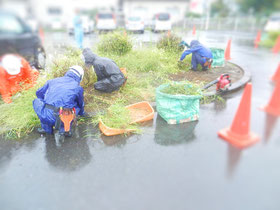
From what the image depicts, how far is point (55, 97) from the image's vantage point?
9.37 ft

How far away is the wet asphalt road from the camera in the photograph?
75.8 inches

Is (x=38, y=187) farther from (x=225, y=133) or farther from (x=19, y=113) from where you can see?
(x=225, y=133)

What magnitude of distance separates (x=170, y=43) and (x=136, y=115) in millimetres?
3903

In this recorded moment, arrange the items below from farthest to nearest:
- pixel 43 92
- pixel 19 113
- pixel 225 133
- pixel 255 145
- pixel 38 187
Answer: pixel 19 113 → pixel 43 92 → pixel 225 133 → pixel 38 187 → pixel 255 145

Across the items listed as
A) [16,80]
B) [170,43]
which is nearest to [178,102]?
[16,80]

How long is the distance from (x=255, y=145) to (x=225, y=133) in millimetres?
892

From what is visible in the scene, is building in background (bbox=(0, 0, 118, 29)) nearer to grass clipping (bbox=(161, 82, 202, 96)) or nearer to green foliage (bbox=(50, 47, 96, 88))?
grass clipping (bbox=(161, 82, 202, 96))

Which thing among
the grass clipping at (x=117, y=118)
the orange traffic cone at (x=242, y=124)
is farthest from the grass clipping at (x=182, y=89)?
the orange traffic cone at (x=242, y=124)

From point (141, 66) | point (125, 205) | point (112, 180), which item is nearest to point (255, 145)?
point (125, 205)

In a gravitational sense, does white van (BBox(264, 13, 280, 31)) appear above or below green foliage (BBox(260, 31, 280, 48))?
above

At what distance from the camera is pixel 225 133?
9.15ft

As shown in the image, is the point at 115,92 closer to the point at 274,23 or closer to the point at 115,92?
the point at 115,92

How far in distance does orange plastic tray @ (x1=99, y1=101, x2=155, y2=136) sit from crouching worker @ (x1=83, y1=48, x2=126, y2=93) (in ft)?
2.56

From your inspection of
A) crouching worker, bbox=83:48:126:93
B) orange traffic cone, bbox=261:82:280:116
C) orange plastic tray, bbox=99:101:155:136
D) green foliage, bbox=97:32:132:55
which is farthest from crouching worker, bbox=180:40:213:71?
orange traffic cone, bbox=261:82:280:116
